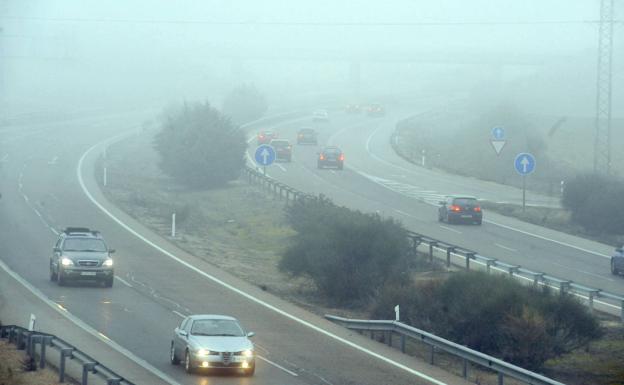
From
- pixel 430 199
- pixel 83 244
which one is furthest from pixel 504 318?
pixel 430 199

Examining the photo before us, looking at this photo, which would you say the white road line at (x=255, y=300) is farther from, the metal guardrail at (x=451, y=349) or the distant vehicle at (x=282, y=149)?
the distant vehicle at (x=282, y=149)

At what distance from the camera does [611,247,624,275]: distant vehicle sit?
115 ft

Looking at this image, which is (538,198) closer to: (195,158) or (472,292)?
(195,158)

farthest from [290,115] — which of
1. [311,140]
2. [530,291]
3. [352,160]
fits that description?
[530,291]

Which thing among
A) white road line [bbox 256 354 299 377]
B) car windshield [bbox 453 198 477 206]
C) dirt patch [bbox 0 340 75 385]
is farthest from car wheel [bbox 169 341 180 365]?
car windshield [bbox 453 198 477 206]

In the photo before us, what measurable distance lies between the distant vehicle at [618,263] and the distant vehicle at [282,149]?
1634 inches

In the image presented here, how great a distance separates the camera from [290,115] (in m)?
124

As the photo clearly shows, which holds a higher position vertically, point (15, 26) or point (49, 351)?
point (15, 26)

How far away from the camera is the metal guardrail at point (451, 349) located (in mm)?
18388

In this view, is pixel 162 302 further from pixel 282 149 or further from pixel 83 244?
pixel 282 149

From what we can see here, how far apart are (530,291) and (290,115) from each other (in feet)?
327

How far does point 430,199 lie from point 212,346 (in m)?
38.0

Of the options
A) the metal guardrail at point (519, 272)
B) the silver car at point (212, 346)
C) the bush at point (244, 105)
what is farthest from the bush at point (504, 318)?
the bush at point (244, 105)

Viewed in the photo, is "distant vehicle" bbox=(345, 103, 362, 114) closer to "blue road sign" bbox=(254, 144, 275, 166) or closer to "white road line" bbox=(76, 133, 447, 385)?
"white road line" bbox=(76, 133, 447, 385)
